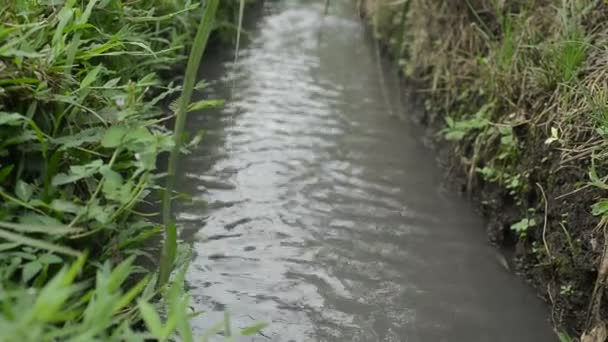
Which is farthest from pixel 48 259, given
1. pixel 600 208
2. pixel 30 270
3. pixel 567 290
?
pixel 567 290

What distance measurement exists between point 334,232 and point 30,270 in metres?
1.98

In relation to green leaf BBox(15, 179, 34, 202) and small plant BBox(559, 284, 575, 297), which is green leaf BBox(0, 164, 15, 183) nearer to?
green leaf BBox(15, 179, 34, 202)

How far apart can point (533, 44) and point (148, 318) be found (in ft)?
9.29

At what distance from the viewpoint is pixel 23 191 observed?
1867 mm

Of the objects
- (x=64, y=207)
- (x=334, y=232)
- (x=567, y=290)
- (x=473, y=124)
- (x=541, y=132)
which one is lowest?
(x=334, y=232)

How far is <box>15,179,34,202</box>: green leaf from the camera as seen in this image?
1.86m

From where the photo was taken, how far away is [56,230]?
1698mm

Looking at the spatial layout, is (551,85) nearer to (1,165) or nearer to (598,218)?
(598,218)

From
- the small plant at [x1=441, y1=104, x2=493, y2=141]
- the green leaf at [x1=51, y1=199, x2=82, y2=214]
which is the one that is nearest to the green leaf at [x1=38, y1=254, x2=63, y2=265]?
the green leaf at [x1=51, y1=199, x2=82, y2=214]

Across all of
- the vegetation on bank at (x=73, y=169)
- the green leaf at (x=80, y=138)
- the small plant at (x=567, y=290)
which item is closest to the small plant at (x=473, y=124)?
the small plant at (x=567, y=290)

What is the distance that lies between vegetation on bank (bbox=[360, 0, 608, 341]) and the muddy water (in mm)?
220

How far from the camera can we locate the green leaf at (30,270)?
170 cm

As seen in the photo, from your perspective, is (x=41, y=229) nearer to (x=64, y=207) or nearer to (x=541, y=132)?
(x=64, y=207)

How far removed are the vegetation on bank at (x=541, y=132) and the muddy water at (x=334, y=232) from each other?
22 cm
